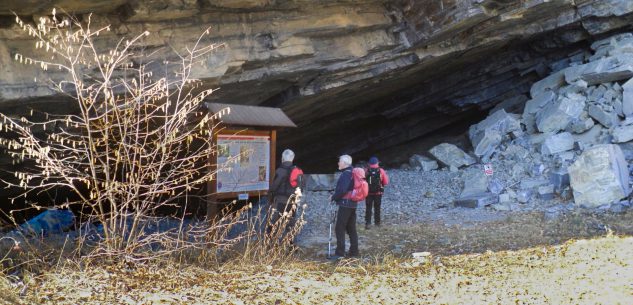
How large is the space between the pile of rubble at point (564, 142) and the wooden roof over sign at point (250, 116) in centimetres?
534

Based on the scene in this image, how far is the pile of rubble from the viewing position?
12.5m

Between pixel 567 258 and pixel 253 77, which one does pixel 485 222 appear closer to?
pixel 567 258

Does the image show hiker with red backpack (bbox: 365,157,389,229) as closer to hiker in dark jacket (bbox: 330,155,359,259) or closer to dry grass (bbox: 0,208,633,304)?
hiker in dark jacket (bbox: 330,155,359,259)

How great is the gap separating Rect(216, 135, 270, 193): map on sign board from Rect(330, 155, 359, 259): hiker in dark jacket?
48.1 inches

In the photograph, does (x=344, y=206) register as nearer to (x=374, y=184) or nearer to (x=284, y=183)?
(x=284, y=183)

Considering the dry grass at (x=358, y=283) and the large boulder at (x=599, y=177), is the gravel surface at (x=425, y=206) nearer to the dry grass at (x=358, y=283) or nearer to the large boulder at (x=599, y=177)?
the large boulder at (x=599, y=177)

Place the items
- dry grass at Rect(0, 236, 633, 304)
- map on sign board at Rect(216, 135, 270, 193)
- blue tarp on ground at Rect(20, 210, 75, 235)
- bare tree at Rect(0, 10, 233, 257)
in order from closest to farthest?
dry grass at Rect(0, 236, 633, 304)
bare tree at Rect(0, 10, 233, 257)
map on sign board at Rect(216, 135, 270, 193)
blue tarp on ground at Rect(20, 210, 75, 235)

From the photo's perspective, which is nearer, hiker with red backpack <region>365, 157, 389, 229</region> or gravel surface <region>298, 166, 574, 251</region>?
hiker with red backpack <region>365, 157, 389, 229</region>

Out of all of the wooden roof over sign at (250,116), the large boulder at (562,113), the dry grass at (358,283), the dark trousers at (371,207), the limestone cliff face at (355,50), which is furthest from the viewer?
the large boulder at (562,113)

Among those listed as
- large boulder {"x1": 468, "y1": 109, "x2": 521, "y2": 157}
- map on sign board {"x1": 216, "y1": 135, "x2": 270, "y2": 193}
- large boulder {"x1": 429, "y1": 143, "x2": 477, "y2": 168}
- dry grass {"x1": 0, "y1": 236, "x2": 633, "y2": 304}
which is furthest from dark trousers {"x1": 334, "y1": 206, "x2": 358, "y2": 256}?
large boulder {"x1": 468, "y1": 109, "x2": 521, "y2": 157}

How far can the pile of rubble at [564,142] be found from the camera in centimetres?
1249

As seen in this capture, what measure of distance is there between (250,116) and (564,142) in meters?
8.99

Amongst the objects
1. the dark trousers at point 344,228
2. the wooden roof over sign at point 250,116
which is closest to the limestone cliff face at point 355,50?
the wooden roof over sign at point 250,116

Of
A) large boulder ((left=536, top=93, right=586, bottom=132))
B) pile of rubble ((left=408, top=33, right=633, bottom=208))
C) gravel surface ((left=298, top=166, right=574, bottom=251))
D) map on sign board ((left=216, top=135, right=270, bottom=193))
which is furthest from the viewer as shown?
large boulder ((left=536, top=93, right=586, bottom=132))
